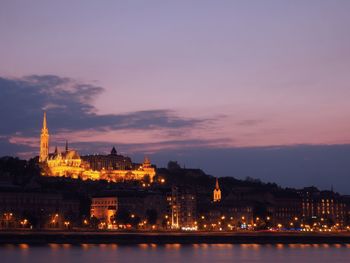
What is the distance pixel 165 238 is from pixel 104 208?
24884 mm

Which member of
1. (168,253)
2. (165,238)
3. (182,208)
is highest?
(182,208)

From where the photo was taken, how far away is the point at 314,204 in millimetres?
127438

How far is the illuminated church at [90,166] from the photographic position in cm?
14388

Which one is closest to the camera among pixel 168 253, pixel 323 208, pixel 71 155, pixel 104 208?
pixel 168 253

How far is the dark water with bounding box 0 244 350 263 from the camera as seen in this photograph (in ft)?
182

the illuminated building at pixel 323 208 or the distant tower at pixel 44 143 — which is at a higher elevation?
the distant tower at pixel 44 143

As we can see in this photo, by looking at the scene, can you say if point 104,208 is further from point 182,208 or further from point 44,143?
point 44,143

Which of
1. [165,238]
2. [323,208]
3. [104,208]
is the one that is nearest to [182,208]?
[104,208]

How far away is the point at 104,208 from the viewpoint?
99875 mm

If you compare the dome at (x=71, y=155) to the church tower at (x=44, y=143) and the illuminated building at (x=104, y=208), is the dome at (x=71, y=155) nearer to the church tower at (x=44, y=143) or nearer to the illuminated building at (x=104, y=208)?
the church tower at (x=44, y=143)

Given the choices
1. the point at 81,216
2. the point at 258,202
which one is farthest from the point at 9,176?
the point at 258,202

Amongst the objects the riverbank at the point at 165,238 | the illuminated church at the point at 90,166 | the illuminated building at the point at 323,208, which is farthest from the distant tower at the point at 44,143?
the riverbank at the point at 165,238

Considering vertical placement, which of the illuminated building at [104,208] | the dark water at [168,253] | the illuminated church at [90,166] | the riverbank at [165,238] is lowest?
the dark water at [168,253]

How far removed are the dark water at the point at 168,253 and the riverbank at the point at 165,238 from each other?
296cm
